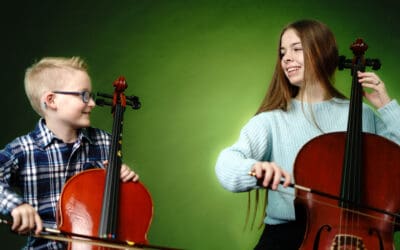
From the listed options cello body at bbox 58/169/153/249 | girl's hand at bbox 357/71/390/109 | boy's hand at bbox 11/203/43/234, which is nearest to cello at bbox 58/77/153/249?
cello body at bbox 58/169/153/249

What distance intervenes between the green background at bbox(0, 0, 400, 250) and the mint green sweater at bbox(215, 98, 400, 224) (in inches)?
34.9

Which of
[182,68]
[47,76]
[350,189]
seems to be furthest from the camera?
[182,68]

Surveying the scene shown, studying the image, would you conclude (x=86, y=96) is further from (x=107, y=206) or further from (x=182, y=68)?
(x=182, y=68)

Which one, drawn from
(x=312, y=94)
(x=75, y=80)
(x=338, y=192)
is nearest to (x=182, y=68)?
(x=75, y=80)

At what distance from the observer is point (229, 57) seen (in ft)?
8.82

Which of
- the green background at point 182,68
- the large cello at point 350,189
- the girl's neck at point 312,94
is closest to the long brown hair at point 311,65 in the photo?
the girl's neck at point 312,94

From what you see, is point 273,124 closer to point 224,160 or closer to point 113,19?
point 224,160

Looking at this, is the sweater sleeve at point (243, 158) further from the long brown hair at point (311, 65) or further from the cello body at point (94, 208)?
the cello body at point (94, 208)

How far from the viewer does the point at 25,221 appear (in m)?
1.35

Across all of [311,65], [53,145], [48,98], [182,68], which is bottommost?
[53,145]

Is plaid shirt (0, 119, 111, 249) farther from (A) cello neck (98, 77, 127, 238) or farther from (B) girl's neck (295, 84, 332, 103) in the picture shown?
(B) girl's neck (295, 84, 332, 103)

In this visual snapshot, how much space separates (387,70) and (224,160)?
1.35 m

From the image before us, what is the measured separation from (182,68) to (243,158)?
1224 millimetres

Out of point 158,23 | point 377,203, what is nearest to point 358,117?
point 377,203
